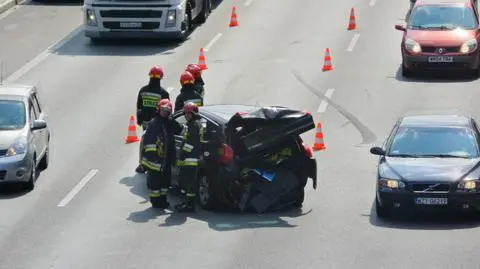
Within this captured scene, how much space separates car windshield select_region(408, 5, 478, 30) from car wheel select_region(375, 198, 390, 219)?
46.2 feet

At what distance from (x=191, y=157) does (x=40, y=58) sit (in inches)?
594

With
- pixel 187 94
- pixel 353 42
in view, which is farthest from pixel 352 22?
pixel 187 94

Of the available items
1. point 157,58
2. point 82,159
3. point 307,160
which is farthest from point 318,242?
point 157,58

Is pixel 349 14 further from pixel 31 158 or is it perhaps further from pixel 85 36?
pixel 31 158

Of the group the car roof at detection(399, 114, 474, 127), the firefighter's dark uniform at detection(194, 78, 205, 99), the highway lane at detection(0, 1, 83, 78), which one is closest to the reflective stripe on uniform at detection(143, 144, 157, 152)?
the firefighter's dark uniform at detection(194, 78, 205, 99)

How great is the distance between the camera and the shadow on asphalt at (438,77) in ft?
117

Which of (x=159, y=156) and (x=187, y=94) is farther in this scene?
(x=187, y=94)

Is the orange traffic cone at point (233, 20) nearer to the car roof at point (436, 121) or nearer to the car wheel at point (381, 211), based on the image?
the car roof at point (436, 121)

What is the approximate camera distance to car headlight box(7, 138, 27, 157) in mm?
24642

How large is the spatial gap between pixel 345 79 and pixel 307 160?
475 inches

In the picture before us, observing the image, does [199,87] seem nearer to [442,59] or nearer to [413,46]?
[413,46]

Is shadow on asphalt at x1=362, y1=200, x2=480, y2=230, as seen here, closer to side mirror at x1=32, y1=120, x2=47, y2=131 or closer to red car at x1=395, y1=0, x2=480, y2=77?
side mirror at x1=32, y1=120, x2=47, y2=131

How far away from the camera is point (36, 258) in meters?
20.1

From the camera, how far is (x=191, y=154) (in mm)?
23422
